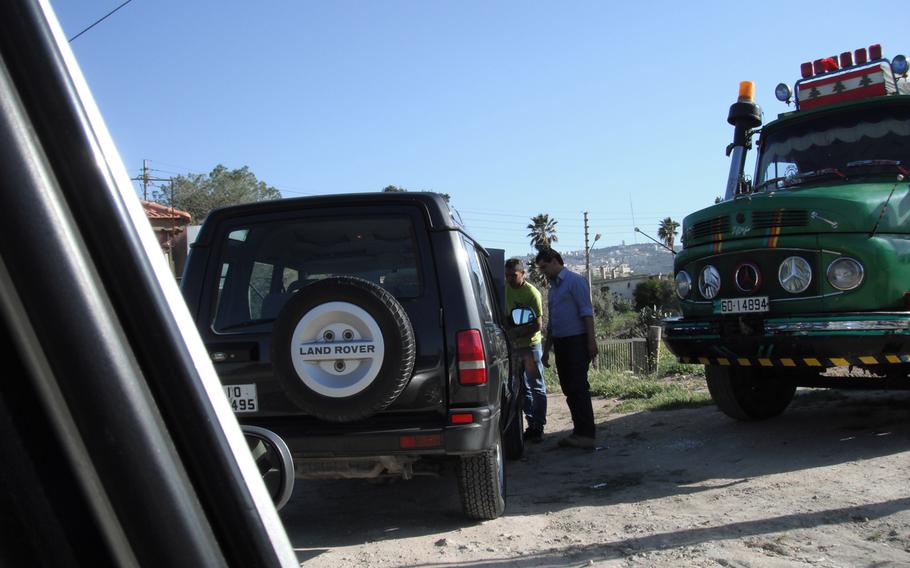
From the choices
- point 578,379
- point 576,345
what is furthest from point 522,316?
point 578,379

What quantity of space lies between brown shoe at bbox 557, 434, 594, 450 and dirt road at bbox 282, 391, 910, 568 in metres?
0.06

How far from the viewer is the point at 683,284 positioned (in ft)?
22.1

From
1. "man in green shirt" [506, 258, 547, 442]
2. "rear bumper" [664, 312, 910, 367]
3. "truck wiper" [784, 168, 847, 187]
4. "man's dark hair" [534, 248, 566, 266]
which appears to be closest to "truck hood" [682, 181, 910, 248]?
"truck wiper" [784, 168, 847, 187]

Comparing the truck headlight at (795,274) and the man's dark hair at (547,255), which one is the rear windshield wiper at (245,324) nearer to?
the man's dark hair at (547,255)

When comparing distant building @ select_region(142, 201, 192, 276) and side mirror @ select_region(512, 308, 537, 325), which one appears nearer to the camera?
side mirror @ select_region(512, 308, 537, 325)

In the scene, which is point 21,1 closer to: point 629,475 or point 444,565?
point 444,565

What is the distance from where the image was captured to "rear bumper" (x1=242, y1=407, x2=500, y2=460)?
13.5 ft

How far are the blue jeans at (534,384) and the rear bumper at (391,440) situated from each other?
11.6ft

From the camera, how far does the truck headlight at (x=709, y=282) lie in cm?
634

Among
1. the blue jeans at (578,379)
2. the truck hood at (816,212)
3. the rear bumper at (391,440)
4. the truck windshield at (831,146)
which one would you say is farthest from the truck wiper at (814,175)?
the rear bumper at (391,440)

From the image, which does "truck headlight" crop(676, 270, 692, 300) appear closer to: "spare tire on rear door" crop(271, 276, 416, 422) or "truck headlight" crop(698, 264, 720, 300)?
"truck headlight" crop(698, 264, 720, 300)

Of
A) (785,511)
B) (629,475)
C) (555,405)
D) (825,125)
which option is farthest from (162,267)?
A: (555,405)

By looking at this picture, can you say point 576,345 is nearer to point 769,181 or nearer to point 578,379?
point 578,379

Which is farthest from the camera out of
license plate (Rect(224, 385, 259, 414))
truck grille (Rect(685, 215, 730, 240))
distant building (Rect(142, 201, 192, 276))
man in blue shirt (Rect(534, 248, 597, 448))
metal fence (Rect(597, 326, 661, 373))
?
metal fence (Rect(597, 326, 661, 373))
